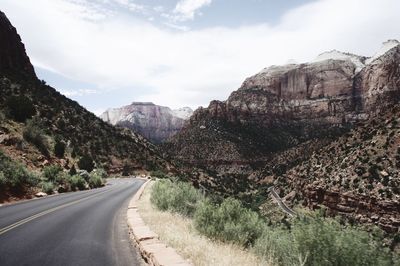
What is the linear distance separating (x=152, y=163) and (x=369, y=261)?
76143mm

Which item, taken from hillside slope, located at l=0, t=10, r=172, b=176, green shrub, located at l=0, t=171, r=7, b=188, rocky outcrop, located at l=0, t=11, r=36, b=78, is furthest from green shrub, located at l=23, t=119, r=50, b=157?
rocky outcrop, located at l=0, t=11, r=36, b=78

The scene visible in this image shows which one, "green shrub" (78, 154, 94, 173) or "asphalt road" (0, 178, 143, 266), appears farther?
"green shrub" (78, 154, 94, 173)

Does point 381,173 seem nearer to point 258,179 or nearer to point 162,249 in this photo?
point 162,249

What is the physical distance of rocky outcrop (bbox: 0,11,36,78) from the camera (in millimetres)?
79562

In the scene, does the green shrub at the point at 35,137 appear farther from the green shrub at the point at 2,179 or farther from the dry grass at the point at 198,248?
the dry grass at the point at 198,248

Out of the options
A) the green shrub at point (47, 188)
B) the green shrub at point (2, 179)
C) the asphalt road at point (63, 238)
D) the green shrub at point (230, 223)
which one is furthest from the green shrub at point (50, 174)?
the green shrub at point (230, 223)

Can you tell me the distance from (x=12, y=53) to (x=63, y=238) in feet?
277

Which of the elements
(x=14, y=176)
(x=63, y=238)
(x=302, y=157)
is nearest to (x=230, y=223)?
(x=63, y=238)

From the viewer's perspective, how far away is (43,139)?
44.2 meters

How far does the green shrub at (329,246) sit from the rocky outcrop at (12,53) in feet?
255

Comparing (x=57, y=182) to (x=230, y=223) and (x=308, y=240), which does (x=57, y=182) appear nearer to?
(x=230, y=223)

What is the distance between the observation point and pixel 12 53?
8500cm

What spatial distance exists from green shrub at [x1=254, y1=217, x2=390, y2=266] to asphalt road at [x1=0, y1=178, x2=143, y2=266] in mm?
3733

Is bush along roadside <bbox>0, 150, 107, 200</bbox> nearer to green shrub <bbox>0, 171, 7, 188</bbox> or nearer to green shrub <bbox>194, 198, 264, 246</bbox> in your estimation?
green shrub <bbox>0, 171, 7, 188</bbox>
